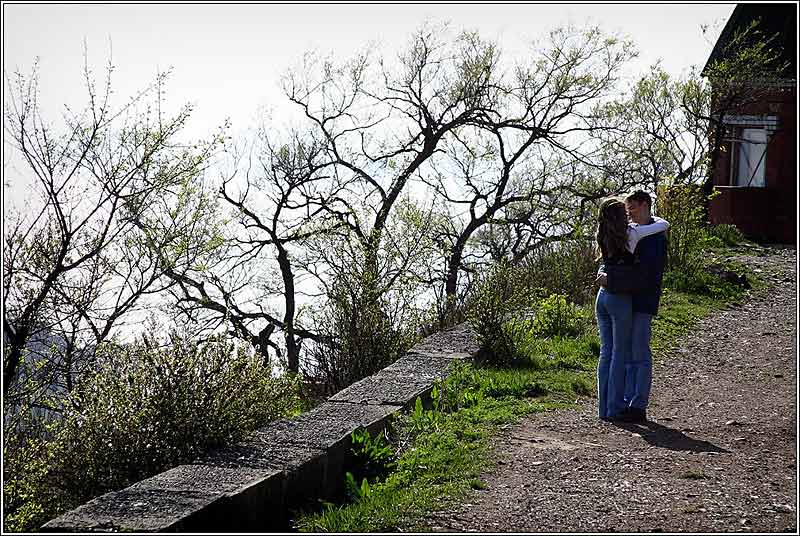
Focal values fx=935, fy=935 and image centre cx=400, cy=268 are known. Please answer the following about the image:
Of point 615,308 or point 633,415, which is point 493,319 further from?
point 633,415

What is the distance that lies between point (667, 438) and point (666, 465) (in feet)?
2.64

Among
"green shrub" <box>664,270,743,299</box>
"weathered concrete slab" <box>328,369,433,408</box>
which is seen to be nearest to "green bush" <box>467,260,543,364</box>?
"weathered concrete slab" <box>328,369,433,408</box>

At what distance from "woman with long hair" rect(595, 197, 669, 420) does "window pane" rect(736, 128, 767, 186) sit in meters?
14.9

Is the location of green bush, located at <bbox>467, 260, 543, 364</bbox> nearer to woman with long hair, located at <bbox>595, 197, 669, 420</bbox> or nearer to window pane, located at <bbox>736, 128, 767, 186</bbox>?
woman with long hair, located at <bbox>595, 197, 669, 420</bbox>

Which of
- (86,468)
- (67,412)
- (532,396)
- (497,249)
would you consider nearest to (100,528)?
(86,468)

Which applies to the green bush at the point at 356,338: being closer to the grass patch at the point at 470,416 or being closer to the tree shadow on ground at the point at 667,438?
the grass patch at the point at 470,416

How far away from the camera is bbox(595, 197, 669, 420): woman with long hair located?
7355 millimetres

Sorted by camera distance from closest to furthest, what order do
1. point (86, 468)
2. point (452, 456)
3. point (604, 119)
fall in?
point (452, 456) → point (86, 468) → point (604, 119)

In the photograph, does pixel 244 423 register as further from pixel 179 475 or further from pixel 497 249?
pixel 497 249

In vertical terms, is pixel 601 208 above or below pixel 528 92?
below

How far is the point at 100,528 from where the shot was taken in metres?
4.83

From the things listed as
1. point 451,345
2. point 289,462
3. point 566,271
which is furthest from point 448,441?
point 566,271

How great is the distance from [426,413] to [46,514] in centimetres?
309

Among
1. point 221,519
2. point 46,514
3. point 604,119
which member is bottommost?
point 46,514
